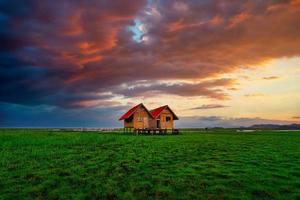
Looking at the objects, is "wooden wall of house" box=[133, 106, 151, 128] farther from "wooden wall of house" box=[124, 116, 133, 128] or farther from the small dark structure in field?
"wooden wall of house" box=[124, 116, 133, 128]

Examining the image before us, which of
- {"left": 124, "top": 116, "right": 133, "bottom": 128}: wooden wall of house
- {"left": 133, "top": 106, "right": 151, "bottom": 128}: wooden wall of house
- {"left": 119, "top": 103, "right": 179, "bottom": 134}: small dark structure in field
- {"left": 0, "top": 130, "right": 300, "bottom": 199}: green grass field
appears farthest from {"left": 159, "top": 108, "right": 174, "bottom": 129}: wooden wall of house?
{"left": 0, "top": 130, "right": 300, "bottom": 199}: green grass field

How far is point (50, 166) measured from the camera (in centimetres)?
1215

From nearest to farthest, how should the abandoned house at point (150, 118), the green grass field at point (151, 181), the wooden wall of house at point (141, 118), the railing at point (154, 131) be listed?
the green grass field at point (151, 181) < the railing at point (154, 131) < the wooden wall of house at point (141, 118) < the abandoned house at point (150, 118)

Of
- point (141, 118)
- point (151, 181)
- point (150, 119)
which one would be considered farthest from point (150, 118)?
point (151, 181)

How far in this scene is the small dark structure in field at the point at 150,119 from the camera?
51156mm

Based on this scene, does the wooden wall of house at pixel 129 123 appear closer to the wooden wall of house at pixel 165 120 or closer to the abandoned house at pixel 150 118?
the abandoned house at pixel 150 118

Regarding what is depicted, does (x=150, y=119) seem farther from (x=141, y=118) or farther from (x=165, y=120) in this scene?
(x=165, y=120)

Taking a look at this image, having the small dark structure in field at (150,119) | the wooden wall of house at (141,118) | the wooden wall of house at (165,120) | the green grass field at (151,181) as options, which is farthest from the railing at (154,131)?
the green grass field at (151,181)

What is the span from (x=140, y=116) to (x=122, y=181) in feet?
141

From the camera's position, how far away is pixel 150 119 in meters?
52.5

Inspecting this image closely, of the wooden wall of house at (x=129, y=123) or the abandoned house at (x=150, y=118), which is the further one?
the wooden wall of house at (x=129, y=123)

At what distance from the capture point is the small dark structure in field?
51.2 metres

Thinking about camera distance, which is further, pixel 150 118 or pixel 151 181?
pixel 150 118

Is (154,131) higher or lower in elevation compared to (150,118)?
lower
